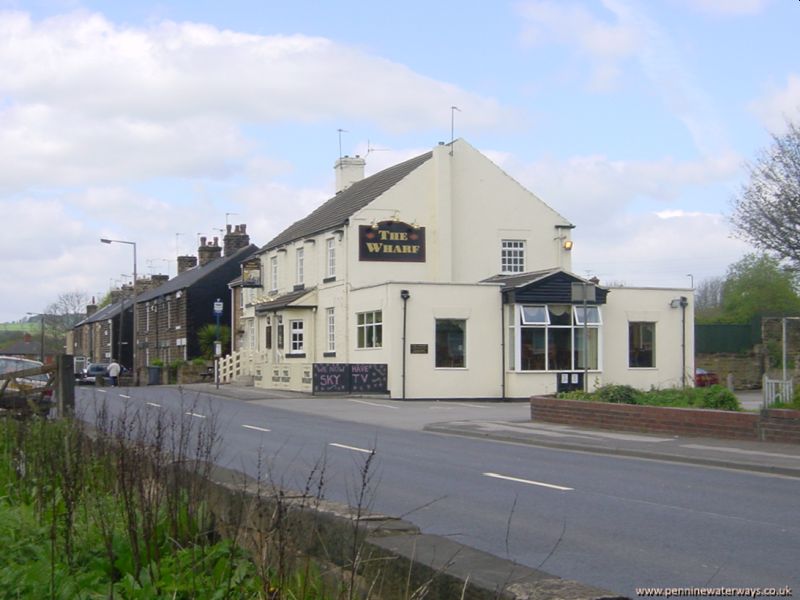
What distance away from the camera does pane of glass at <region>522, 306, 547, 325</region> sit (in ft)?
126

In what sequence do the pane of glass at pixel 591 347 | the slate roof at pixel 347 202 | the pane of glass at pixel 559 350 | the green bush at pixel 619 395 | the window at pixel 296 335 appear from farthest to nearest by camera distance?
the window at pixel 296 335 → the slate roof at pixel 347 202 → the pane of glass at pixel 591 347 → the pane of glass at pixel 559 350 → the green bush at pixel 619 395

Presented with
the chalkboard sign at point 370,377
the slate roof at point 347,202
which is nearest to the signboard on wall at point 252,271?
the slate roof at point 347,202

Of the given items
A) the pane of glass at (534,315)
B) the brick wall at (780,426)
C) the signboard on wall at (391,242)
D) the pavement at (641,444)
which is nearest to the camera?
the pavement at (641,444)

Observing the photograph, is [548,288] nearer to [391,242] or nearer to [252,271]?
[391,242]

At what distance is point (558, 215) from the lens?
45.1m

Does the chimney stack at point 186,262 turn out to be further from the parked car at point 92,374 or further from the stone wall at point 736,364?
the stone wall at point 736,364

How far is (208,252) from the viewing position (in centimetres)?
7156

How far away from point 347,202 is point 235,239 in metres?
24.7

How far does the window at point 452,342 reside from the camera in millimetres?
38906

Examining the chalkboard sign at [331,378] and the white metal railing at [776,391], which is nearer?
the white metal railing at [776,391]

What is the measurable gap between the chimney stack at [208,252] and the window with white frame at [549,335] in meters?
36.9

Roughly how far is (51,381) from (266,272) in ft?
124

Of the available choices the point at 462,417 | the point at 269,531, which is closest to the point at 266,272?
the point at 462,417

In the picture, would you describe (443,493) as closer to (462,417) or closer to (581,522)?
(581,522)
